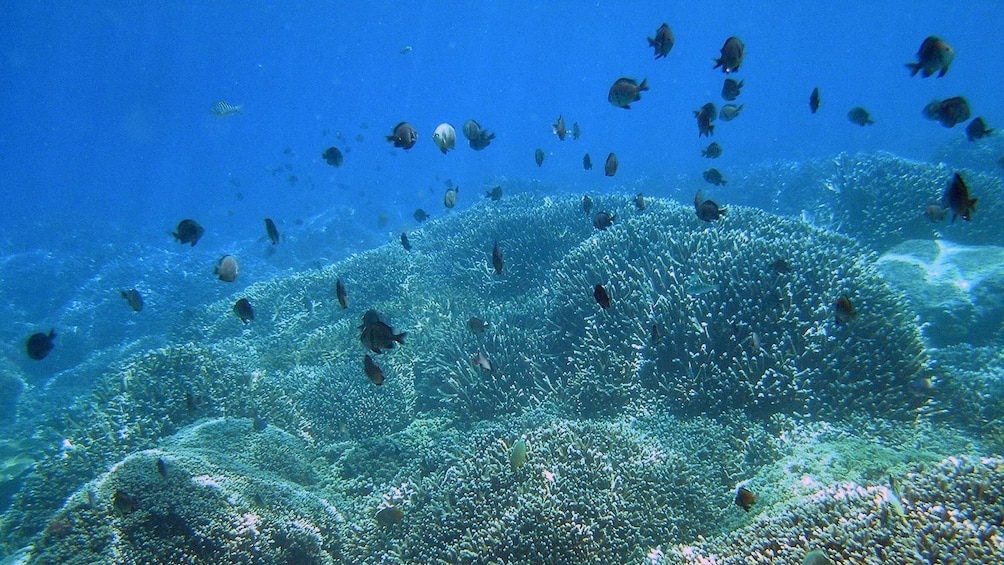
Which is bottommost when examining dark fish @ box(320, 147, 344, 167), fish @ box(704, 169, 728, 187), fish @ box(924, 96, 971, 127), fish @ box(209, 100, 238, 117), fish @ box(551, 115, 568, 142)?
fish @ box(924, 96, 971, 127)

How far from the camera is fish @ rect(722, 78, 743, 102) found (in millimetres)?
7129

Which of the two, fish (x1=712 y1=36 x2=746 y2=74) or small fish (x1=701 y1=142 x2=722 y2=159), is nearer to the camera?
fish (x1=712 y1=36 x2=746 y2=74)

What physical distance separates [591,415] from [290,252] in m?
23.5

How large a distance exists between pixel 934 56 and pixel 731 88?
2.47 m

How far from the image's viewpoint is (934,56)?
5277 mm

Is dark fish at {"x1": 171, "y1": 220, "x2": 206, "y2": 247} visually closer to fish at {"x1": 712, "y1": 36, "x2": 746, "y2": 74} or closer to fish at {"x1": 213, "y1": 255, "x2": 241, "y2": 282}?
fish at {"x1": 213, "y1": 255, "x2": 241, "y2": 282}

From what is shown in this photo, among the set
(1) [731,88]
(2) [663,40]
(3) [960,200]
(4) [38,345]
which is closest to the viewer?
(3) [960,200]

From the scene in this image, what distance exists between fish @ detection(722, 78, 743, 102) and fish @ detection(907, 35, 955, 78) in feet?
7.20

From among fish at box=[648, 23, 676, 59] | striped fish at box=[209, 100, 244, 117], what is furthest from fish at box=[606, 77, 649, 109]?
striped fish at box=[209, 100, 244, 117]

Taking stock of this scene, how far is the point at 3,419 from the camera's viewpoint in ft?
41.0

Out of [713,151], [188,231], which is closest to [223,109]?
[188,231]

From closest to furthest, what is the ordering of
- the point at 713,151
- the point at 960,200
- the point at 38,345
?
the point at 960,200 < the point at 38,345 < the point at 713,151

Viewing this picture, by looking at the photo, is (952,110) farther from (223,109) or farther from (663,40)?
(223,109)

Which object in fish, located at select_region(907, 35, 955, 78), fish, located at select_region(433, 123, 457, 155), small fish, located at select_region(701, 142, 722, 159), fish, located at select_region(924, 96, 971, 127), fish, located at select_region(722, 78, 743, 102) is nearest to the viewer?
fish, located at select_region(907, 35, 955, 78)
